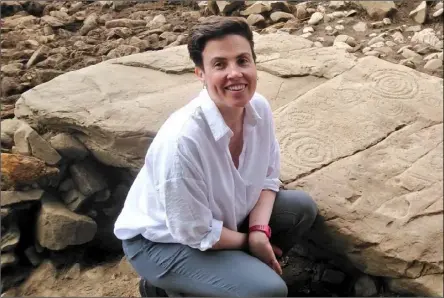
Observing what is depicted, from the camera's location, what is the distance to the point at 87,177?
314cm

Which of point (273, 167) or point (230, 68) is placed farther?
point (273, 167)

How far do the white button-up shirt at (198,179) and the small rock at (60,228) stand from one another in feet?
2.61

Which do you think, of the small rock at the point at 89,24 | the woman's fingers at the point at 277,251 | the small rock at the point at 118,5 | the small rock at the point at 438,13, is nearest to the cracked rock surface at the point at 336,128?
the woman's fingers at the point at 277,251

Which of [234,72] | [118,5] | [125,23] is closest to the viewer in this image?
[234,72]

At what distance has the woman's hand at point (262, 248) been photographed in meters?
2.17

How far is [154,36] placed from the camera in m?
4.39

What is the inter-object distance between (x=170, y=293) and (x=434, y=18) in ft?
8.91

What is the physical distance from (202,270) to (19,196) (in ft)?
4.41

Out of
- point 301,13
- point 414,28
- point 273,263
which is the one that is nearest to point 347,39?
point 414,28

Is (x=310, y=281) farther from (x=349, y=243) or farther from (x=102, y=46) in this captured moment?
(x=102, y=46)

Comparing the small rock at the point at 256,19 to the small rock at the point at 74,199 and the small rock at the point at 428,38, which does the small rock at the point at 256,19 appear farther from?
the small rock at the point at 74,199

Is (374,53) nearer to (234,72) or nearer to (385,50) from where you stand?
(385,50)

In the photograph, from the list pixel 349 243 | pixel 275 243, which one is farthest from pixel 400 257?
pixel 275 243

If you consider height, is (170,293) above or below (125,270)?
above
